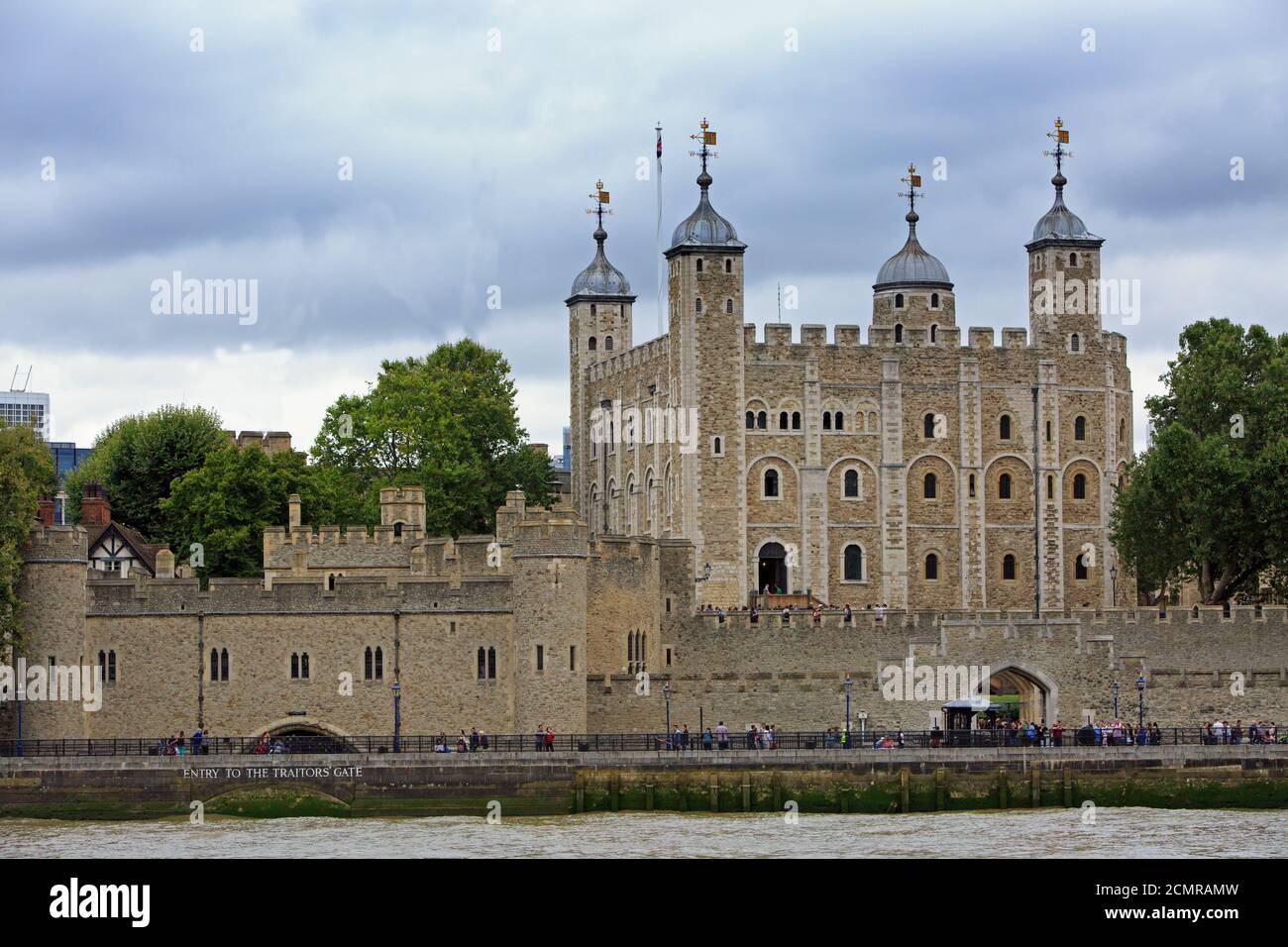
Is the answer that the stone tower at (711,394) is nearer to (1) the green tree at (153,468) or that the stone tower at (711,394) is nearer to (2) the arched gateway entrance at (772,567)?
(2) the arched gateway entrance at (772,567)

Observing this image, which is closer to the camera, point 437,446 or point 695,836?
point 695,836

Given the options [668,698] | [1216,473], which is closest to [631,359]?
[1216,473]

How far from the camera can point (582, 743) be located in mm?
62188

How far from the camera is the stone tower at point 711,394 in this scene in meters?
91.0

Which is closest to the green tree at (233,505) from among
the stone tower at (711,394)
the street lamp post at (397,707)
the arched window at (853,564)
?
the stone tower at (711,394)

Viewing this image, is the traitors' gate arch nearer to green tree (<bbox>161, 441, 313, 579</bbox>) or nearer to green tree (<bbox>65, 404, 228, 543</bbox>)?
green tree (<bbox>161, 441, 313, 579</bbox>)

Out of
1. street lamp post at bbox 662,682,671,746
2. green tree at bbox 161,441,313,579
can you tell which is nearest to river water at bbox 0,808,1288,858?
street lamp post at bbox 662,682,671,746

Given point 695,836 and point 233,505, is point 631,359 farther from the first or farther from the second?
point 695,836

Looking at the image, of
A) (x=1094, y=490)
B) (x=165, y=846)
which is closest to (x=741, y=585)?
(x=1094, y=490)

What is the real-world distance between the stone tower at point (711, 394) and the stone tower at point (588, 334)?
40.2 feet

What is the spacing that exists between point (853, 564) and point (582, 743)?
106 feet

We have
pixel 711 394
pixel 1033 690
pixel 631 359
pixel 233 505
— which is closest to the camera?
pixel 1033 690
